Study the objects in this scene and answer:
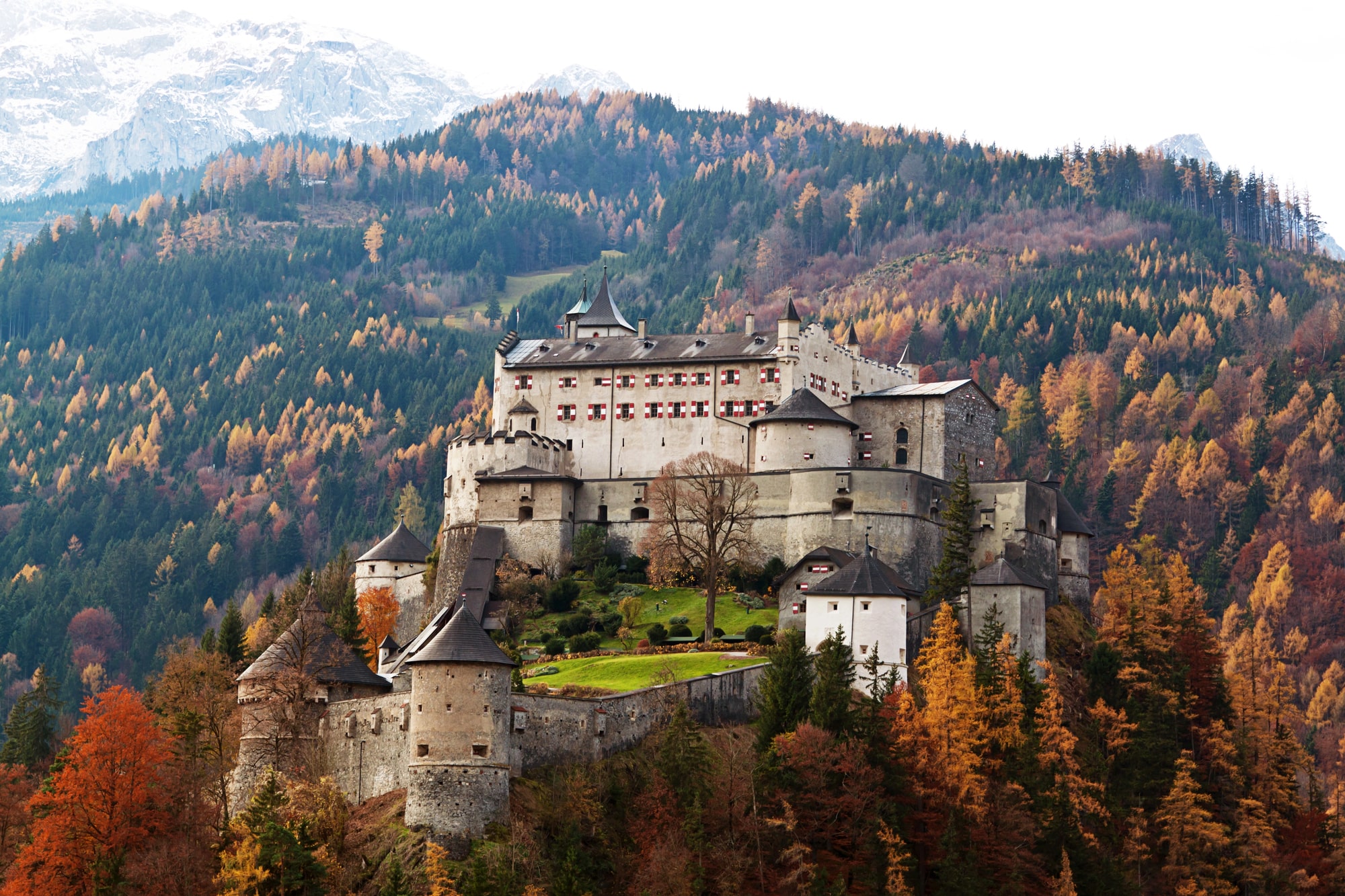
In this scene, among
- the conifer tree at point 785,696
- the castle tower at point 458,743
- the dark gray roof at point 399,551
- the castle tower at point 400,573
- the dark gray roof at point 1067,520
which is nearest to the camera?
the castle tower at point 458,743

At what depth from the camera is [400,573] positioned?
304ft

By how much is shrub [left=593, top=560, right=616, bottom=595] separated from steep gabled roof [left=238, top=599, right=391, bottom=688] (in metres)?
18.6

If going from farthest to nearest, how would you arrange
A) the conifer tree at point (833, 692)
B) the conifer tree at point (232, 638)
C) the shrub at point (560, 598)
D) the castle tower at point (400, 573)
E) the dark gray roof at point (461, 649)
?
the castle tower at point (400, 573), the conifer tree at point (232, 638), the shrub at point (560, 598), the conifer tree at point (833, 692), the dark gray roof at point (461, 649)

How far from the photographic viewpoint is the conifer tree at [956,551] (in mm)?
78125

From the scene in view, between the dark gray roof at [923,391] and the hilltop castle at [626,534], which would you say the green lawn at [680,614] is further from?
the dark gray roof at [923,391]

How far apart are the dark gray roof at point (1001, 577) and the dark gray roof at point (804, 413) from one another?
13.6 meters

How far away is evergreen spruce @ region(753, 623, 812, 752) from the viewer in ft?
216

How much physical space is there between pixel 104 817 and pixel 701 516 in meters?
32.0

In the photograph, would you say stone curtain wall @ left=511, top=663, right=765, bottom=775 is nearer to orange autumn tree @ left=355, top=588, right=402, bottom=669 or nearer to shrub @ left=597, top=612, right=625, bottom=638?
shrub @ left=597, top=612, right=625, bottom=638

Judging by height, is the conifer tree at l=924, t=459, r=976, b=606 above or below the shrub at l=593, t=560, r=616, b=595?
above

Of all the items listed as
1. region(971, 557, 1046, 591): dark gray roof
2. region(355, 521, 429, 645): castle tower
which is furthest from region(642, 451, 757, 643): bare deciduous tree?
region(355, 521, 429, 645): castle tower

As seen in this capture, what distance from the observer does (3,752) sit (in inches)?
3644

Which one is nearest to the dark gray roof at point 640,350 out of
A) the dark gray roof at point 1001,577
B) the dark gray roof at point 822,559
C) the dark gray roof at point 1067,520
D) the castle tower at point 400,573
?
the castle tower at point 400,573

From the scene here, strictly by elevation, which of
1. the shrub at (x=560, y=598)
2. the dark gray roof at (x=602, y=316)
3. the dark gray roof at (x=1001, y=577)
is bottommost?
the shrub at (x=560, y=598)
